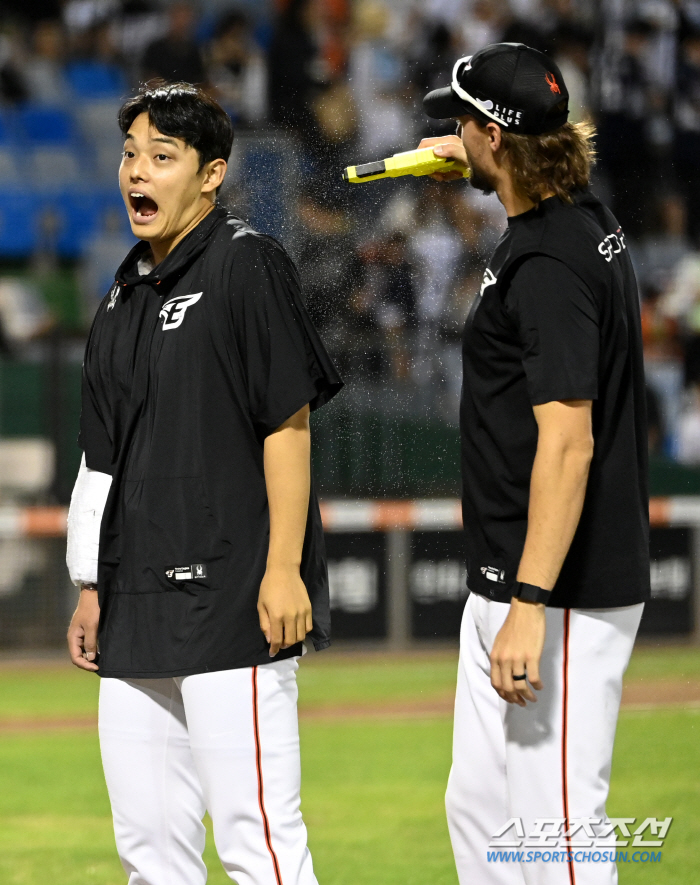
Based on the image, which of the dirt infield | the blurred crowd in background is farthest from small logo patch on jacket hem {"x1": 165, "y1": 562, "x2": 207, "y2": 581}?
the dirt infield

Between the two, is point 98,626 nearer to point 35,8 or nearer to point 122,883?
point 122,883

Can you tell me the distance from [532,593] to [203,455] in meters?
0.67

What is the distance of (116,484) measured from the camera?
100.0 inches

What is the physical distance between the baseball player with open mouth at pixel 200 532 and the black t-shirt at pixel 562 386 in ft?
1.07

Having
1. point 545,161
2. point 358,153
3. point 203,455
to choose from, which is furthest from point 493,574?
Answer: point 358,153

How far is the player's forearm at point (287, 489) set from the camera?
2.40 m

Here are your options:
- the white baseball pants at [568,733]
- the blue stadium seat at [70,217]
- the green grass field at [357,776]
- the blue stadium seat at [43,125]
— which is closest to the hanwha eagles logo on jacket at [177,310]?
the white baseball pants at [568,733]

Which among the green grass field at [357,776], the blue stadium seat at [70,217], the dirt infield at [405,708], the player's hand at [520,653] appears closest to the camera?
the player's hand at [520,653]

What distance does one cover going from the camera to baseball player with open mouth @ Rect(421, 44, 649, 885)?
7.37ft

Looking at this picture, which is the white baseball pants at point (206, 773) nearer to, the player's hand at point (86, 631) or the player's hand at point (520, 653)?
the player's hand at point (86, 631)

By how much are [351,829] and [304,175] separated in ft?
7.67

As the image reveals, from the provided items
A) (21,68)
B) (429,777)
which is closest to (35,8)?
(21,68)

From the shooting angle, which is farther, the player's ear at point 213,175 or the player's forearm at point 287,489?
the player's ear at point 213,175

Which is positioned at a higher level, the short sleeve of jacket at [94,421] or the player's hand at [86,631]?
the short sleeve of jacket at [94,421]
